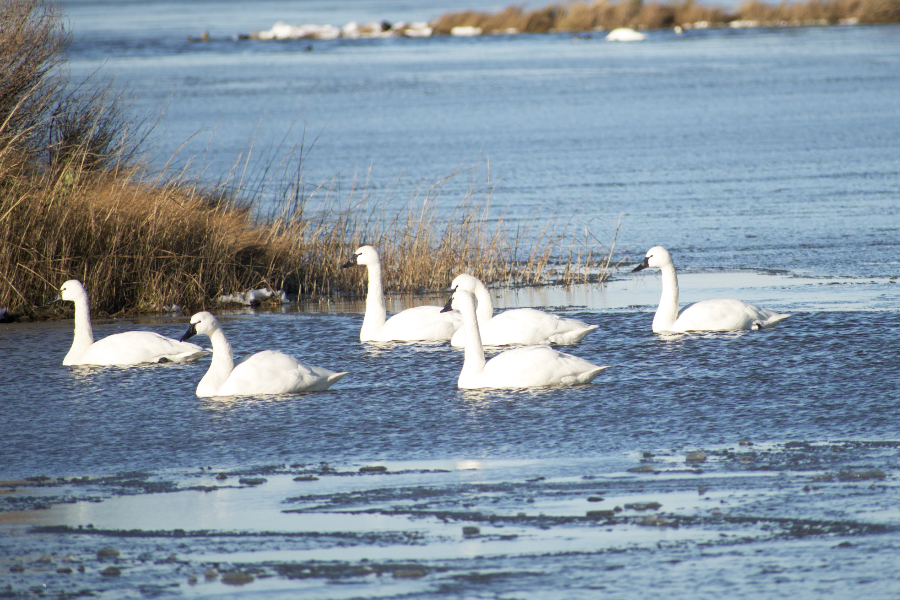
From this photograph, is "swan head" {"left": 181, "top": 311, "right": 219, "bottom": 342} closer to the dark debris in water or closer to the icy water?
the icy water

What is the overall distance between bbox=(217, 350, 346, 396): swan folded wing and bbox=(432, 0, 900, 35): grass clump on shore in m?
63.9

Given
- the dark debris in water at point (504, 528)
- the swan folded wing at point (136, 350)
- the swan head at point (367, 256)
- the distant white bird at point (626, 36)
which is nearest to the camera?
the dark debris in water at point (504, 528)

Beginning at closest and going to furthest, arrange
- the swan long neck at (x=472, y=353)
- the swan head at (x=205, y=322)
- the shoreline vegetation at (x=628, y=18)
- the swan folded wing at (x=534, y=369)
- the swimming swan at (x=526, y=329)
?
1. the swan folded wing at (x=534, y=369)
2. the swan long neck at (x=472, y=353)
3. the swan head at (x=205, y=322)
4. the swimming swan at (x=526, y=329)
5. the shoreline vegetation at (x=628, y=18)

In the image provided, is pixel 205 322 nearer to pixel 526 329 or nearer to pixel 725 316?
pixel 526 329

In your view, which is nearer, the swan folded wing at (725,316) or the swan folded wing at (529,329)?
the swan folded wing at (529,329)

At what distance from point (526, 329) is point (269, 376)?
2.41 meters

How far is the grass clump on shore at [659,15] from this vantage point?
69.1m

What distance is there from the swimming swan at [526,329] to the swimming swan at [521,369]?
54.0 inches

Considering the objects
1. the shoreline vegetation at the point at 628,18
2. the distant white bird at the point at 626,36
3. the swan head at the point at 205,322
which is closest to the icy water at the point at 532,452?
the swan head at the point at 205,322

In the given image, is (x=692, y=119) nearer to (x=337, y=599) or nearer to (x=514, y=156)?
(x=514, y=156)

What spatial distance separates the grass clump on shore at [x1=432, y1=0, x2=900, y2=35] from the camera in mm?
69062

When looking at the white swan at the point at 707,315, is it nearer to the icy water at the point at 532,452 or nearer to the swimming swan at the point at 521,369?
the icy water at the point at 532,452

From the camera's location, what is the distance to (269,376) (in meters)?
8.62

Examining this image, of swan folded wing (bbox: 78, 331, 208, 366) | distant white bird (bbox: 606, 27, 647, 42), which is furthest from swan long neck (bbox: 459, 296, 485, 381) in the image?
distant white bird (bbox: 606, 27, 647, 42)
